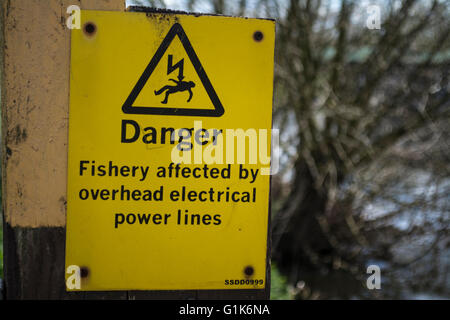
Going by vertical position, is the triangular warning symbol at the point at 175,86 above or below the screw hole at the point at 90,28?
below

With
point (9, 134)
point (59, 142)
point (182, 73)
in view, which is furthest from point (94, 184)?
point (182, 73)

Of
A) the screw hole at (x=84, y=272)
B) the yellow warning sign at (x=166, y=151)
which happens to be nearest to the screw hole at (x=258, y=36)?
the yellow warning sign at (x=166, y=151)

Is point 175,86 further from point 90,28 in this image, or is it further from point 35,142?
point 35,142

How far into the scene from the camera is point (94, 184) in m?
1.26

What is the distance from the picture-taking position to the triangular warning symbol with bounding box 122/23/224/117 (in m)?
1.25

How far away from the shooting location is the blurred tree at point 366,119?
4453 mm

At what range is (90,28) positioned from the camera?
1.25 metres

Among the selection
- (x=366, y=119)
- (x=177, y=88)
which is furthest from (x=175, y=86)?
(x=366, y=119)

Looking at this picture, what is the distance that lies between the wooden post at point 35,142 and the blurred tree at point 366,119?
3089 millimetres

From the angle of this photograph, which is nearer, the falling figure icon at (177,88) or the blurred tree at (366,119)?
the falling figure icon at (177,88)

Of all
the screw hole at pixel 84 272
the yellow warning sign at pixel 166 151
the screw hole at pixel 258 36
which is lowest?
the screw hole at pixel 84 272

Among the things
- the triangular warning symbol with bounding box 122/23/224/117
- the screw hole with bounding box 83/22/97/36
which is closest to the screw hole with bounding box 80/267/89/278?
the triangular warning symbol with bounding box 122/23/224/117

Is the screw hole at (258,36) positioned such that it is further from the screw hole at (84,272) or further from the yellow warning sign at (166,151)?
the screw hole at (84,272)

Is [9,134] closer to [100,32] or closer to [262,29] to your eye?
[100,32]
